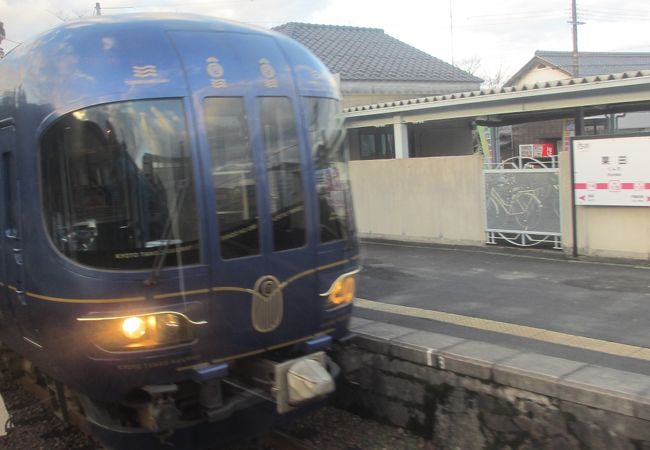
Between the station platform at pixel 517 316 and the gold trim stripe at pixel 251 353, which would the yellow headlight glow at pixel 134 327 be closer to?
the gold trim stripe at pixel 251 353

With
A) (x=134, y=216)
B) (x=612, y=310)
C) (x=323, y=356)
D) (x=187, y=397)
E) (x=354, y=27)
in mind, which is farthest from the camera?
(x=354, y=27)

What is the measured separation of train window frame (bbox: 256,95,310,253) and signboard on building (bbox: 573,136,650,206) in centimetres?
675

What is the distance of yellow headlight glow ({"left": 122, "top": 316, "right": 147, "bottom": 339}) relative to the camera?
11.1 feet

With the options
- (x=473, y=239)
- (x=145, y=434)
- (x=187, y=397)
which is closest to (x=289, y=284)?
(x=187, y=397)

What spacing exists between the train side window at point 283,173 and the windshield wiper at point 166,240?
55 centimetres

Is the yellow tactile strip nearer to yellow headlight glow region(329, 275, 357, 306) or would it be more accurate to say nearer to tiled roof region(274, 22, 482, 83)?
yellow headlight glow region(329, 275, 357, 306)

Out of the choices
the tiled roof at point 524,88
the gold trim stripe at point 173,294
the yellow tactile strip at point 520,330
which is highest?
the tiled roof at point 524,88

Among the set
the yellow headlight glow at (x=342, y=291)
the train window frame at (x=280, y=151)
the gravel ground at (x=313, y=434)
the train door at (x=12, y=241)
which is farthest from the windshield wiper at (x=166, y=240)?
the gravel ground at (x=313, y=434)

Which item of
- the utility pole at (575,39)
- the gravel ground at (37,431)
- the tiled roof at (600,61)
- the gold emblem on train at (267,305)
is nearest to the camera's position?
the gold emblem on train at (267,305)

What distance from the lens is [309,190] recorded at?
4.02m

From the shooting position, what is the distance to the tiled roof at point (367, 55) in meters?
21.3

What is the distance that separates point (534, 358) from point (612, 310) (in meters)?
3.18

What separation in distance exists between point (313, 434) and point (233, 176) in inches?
89.1

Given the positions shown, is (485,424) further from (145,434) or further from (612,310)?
(612,310)
